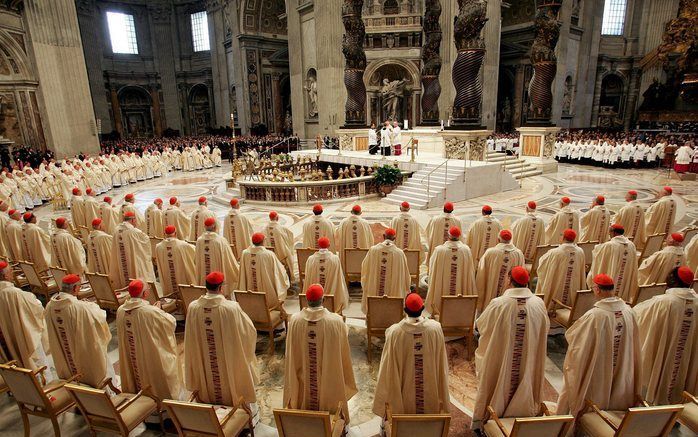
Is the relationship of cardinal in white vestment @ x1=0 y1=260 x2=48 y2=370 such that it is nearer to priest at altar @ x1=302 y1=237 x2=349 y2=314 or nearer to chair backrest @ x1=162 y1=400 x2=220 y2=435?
chair backrest @ x1=162 y1=400 x2=220 y2=435

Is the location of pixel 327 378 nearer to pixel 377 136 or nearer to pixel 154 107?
pixel 377 136

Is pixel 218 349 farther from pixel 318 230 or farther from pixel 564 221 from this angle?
pixel 564 221

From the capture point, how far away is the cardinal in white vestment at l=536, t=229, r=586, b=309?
17.1ft

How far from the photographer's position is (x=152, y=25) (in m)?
39.6

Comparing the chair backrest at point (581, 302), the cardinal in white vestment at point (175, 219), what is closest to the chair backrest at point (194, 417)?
the chair backrest at point (581, 302)

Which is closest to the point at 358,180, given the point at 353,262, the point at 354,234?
the point at 354,234

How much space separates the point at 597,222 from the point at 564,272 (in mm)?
3264

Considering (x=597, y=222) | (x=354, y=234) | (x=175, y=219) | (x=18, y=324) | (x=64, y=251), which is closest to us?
(x=18, y=324)

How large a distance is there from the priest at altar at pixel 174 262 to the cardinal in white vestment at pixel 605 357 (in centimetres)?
520

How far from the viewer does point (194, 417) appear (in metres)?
3.09

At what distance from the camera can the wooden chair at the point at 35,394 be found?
11.2 feet

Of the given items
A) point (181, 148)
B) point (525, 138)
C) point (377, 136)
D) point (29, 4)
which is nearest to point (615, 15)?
point (525, 138)

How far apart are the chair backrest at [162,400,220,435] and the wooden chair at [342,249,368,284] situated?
150 inches

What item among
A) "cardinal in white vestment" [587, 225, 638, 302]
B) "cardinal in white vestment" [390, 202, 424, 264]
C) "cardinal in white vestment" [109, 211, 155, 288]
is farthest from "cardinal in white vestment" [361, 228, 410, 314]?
"cardinal in white vestment" [109, 211, 155, 288]
